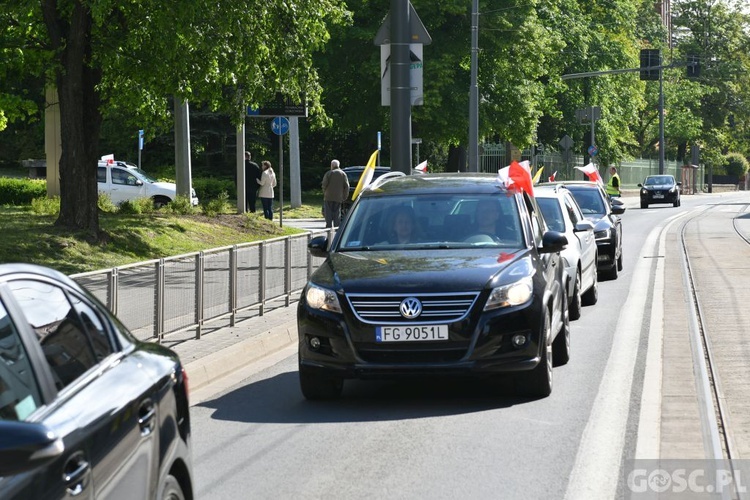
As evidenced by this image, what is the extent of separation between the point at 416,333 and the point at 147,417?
192 inches

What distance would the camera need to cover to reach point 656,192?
67062mm

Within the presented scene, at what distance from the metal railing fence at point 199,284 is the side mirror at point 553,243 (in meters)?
3.39

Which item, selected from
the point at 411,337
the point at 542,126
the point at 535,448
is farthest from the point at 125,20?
the point at 542,126

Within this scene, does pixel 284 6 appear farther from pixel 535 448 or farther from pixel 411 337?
pixel 535 448

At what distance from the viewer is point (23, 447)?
298cm

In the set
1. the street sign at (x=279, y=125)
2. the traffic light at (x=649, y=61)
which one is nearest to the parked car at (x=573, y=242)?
the street sign at (x=279, y=125)

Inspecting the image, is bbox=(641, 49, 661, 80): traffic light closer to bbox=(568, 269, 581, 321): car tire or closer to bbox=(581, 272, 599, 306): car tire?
bbox=(581, 272, 599, 306): car tire

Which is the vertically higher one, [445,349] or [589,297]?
[445,349]

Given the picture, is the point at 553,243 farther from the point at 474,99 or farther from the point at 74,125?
the point at 474,99

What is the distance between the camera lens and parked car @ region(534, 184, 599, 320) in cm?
1535

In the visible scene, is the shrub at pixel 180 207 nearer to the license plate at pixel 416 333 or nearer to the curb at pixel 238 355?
the curb at pixel 238 355

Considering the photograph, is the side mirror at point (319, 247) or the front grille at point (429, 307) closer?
the front grille at point (429, 307)

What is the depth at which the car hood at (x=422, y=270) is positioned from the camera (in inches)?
366

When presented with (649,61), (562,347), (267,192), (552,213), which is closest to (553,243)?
(562,347)
